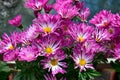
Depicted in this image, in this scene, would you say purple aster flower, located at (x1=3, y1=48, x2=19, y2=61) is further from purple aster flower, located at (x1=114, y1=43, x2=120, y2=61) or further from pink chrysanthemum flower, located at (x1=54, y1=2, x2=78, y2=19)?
purple aster flower, located at (x1=114, y1=43, x2=120, y2=61)

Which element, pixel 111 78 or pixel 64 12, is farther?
pixel 111 78

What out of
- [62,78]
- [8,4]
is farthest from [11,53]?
[8,4]

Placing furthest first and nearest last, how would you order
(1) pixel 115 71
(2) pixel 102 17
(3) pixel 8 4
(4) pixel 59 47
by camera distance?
(3) pixel 8 4
(1) pixel 115 71
(2) pixel 102 17
(4) pixel 59 47

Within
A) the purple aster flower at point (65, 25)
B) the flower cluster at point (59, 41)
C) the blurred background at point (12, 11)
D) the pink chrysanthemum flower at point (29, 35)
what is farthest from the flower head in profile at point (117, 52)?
the blurred background at point (12, 11)

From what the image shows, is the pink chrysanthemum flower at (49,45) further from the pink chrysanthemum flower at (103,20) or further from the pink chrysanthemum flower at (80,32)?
the pink chrysanthemum flower at (103,20)

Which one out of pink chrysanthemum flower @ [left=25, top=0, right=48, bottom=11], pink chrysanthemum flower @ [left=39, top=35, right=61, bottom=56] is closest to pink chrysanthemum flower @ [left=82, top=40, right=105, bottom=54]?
pink chrysanthemum flower @ [left=39, top=35, right=61, bottom=56]

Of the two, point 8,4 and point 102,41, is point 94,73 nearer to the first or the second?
point 102,41
